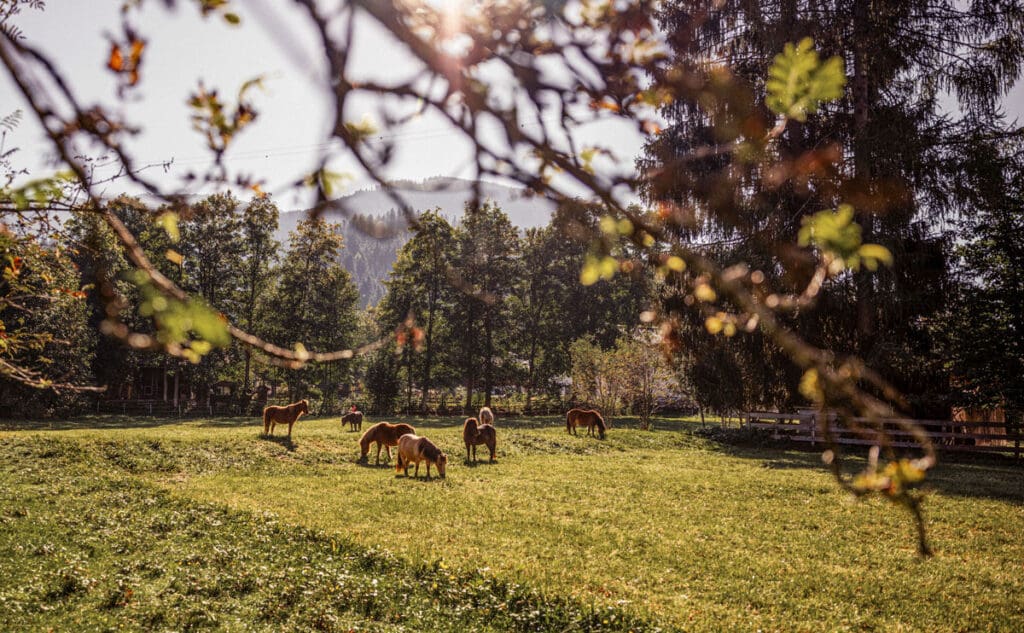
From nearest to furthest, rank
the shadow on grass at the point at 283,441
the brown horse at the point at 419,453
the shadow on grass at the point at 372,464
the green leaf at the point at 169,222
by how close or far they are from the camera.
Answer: the green leaf at the point at 169,222 < the brown horse at the point at 419,453 < the shadow on grass at the point at 372,464 < the shadow on grass at the point at 283,441

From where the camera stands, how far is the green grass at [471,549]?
21.0 ft

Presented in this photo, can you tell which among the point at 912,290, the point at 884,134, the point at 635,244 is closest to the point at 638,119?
the point at 635,244

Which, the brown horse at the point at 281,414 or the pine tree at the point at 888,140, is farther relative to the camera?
the brown horse at the point at 281,414

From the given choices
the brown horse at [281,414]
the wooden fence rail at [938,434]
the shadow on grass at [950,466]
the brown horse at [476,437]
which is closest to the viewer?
the shadow on grass at [950,466]

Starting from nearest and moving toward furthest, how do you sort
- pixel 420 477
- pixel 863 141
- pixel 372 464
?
pixel 420 477 → pixel 863 141 → pixel 372 464

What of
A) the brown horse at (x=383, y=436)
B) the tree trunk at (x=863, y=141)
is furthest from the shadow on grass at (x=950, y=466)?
the brown horse at (x=383, y=436)

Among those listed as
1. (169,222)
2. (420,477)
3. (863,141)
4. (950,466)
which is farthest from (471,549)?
(950,466)

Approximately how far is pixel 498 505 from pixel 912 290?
1366 centimetres

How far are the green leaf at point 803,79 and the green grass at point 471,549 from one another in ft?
19.3

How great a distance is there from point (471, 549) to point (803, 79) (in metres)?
8.33

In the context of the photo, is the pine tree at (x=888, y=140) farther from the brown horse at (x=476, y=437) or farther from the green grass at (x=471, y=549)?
the brown horse at (x=476, y=437)

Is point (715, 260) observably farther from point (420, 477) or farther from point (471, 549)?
point (471, 549)

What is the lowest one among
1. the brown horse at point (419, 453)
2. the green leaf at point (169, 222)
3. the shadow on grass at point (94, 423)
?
the shadow on grass at point (94, 423)

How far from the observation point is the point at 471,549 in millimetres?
8398
